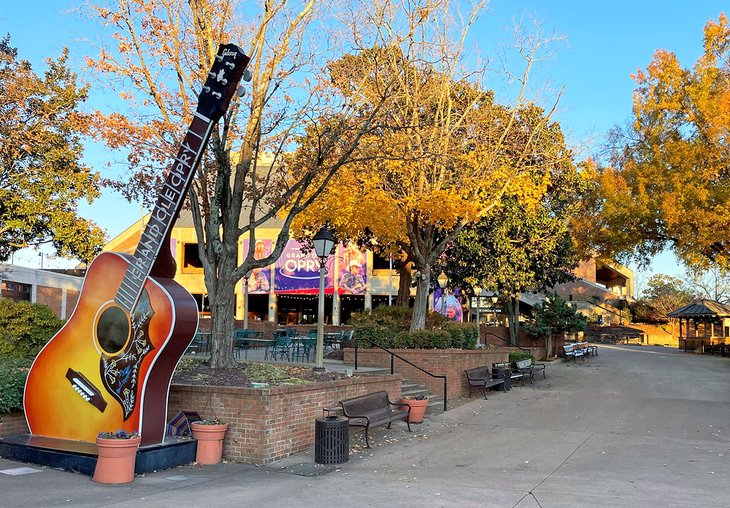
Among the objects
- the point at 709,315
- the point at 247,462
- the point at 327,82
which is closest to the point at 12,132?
the point at 327,82

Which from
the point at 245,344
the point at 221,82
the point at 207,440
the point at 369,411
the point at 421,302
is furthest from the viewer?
the point at 245,344

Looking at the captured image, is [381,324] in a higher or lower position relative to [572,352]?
higher

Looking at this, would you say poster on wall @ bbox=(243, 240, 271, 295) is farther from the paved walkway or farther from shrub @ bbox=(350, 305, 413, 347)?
the paved walkway

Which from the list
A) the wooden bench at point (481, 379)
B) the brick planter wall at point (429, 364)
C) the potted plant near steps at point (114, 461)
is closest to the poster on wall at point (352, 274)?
the wooden bench at point (481, 379)

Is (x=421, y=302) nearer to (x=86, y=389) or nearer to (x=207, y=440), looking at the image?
(x=207, y=440)

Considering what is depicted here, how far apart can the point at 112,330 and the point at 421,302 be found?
464 inches

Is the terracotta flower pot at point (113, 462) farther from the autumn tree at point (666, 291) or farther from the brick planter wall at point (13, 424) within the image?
the autumn tree at point (666, 291)

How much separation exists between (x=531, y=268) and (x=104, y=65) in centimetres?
1993

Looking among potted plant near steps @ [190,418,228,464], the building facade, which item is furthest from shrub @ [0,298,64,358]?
the building facade

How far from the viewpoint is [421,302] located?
19.8 metres

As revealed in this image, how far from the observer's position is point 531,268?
27656 millimetres

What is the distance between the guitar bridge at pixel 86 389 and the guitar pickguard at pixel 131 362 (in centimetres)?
22

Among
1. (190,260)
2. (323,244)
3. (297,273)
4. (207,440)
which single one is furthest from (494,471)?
(190,260)

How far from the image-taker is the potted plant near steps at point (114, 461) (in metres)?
7.93
